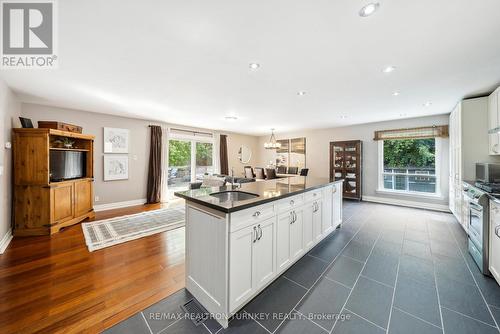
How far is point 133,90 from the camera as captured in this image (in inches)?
124

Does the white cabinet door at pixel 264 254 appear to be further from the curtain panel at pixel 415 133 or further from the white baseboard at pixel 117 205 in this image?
the curtain panel at pixel 415 133

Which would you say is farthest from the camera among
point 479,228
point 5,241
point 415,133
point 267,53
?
point 415,133

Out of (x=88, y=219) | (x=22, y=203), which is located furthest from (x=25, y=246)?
(x=88, y=219)

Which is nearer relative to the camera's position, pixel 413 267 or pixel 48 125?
pixel 413 267

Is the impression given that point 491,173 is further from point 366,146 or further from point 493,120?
point 366,146

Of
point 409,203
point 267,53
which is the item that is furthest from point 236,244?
point 409,203

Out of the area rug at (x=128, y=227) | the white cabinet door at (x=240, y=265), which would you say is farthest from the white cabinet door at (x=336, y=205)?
the area rug at (x=128, y=227)

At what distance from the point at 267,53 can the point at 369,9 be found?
38.1 inches

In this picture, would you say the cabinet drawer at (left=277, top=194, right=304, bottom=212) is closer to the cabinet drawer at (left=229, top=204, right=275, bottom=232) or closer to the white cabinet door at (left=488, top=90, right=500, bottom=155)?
the cabinet drawer at (left=229, top=204, right=275, bottom=232)

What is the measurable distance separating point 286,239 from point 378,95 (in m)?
3.15

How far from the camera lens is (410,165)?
5.38 m

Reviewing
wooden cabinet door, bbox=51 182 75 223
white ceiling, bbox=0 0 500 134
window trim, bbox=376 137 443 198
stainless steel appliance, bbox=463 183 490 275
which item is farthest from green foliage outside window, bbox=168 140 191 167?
stainless steel appliance, bbox=463 183 490 275

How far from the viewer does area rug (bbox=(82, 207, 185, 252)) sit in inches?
116

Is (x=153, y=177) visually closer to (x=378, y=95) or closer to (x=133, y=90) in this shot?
(x=133, y=90)
